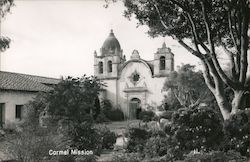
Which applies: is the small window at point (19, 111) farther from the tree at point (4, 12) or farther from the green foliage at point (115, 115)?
the green foliage at point (115, 115)

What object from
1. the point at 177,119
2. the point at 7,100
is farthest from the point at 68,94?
the point at 7,100

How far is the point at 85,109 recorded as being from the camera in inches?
457

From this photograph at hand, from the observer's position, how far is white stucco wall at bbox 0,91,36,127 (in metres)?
20.3

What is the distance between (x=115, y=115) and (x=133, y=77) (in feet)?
18.3

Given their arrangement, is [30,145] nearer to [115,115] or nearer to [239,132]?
[239,132]

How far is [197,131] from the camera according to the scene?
34.2 feet

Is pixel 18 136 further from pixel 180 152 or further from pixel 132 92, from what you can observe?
pixel 132 92

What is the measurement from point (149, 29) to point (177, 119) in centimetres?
565

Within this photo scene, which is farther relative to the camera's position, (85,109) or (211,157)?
(85,109)

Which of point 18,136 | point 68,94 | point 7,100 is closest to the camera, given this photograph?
point 18,136

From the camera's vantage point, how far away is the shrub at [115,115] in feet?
125

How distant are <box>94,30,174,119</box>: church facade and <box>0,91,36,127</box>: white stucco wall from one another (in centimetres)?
1870

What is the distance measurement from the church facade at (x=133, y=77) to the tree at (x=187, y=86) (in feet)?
14.0

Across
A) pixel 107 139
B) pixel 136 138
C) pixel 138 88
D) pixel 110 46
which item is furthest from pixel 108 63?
pixel 136 138
